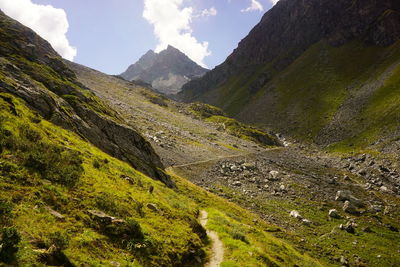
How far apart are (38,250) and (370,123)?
372 ft

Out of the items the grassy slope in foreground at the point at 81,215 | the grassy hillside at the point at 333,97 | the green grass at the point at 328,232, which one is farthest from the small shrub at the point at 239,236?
the grassy hillside at the point at 333,97

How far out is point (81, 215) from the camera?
1254 cm

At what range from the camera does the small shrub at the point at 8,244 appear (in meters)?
7.73

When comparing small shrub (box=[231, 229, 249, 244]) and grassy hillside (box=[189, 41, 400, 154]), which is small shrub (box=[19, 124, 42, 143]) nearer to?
small shrub (box=[231, 229, 249, 244])

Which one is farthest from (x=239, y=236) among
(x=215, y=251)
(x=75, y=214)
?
(x=75, y=214)

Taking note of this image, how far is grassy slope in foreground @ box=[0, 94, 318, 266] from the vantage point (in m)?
9.96

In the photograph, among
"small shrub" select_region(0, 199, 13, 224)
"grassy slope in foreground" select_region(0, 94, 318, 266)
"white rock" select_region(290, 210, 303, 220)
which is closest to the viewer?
"small shrub" select_region(0, 199, 13, 224)

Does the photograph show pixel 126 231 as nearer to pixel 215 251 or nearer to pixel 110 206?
pixel 110 206

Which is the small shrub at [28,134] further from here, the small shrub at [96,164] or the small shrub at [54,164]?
the small shrub at [96,164]

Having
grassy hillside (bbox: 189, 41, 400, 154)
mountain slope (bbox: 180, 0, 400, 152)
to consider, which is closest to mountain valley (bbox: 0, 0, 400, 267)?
grassy hillside (bbox: 189, 41, 400, 154)

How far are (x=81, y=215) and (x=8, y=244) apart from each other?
179 inches

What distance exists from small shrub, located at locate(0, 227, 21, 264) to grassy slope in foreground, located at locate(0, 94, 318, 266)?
54mm

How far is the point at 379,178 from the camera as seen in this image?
188 ft

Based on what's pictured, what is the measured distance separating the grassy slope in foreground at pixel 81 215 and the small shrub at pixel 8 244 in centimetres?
5
